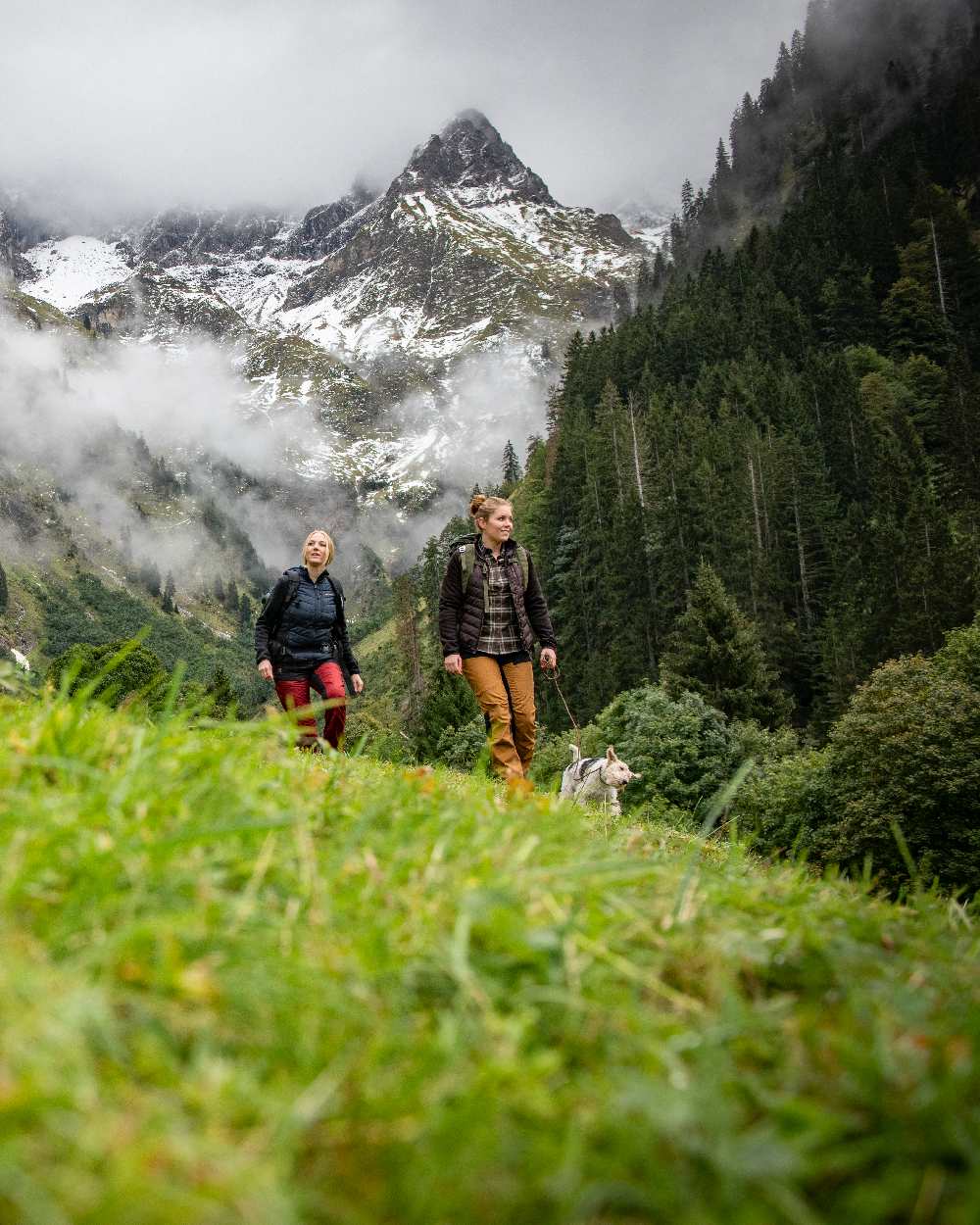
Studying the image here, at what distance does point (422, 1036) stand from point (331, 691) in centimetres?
829

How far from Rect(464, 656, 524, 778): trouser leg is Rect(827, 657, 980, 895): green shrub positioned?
17330 mm

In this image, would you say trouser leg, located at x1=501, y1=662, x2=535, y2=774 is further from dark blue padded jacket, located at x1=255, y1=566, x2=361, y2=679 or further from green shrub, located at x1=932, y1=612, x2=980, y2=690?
green shrub, located at x1=932, y1=612, x2=980, y2=690

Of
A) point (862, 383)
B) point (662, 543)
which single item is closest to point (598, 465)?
point (662, 543)

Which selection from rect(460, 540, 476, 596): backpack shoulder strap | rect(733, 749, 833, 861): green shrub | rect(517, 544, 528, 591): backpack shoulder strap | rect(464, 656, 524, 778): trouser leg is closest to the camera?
rect(464, 656, 524, 778): trouser leg

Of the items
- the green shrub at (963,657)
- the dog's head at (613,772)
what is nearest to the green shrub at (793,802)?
the green shrub at (963,657)

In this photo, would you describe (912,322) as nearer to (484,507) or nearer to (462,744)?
(462,744)

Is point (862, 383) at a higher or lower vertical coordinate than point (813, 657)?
higher

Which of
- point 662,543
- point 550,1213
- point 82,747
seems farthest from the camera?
point 662,543

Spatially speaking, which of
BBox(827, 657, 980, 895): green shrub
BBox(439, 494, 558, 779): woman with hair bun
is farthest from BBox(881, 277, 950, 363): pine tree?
BBox(439, 494, 558, 779): woman with hair bun

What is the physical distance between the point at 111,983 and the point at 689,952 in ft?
4.52

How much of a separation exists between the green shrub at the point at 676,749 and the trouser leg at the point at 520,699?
66.7 feet

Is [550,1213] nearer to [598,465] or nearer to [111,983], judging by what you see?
[111,983]

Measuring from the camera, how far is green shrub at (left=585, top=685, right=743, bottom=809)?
100 feet

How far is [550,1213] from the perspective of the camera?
108 cm
